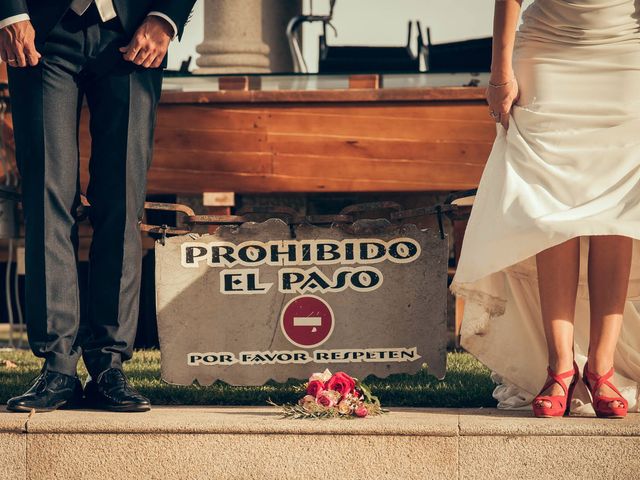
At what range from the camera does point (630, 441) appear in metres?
2.93

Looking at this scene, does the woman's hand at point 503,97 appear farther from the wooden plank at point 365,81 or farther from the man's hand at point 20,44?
the wooden plank at point 365,81

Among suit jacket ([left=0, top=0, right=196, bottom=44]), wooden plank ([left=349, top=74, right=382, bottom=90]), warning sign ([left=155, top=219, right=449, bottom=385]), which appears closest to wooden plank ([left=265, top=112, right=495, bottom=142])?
wooden plank ([left=349, top=74, right=382, bottom=90])

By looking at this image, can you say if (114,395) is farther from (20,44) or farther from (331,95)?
(331,95)

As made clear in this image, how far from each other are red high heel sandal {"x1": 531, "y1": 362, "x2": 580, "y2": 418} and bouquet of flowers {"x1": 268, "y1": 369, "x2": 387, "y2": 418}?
435 mm

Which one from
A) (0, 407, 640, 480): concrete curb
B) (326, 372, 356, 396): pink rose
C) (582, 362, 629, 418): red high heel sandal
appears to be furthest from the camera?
(326, 372, 356, 396): pink rose

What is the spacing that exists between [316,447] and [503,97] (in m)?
1.12

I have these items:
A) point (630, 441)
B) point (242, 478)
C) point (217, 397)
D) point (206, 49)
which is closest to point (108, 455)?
point (242, 478)

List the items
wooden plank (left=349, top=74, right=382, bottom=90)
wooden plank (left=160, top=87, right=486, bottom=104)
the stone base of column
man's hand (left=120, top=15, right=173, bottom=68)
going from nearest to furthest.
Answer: man's hand (left=120, top=15, right=173, bottom=68), wooden plank (left=160, top=87, right=486, bottom=104), wooden plank (left=349, top=74, right=382, bottom=90), the stone base of column

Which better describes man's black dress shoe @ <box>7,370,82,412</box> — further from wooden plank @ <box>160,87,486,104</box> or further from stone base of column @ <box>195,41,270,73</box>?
stone base of column @ <box>195,41,270,73</box>

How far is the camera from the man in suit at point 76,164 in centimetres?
332

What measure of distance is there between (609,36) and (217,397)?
5.35 feet

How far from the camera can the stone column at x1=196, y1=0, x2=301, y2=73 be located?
6855 mm

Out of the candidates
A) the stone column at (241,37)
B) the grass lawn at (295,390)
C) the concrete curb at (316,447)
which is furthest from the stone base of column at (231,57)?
the concrete curb at (316,447)

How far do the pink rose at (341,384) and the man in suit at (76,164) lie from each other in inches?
20.9
